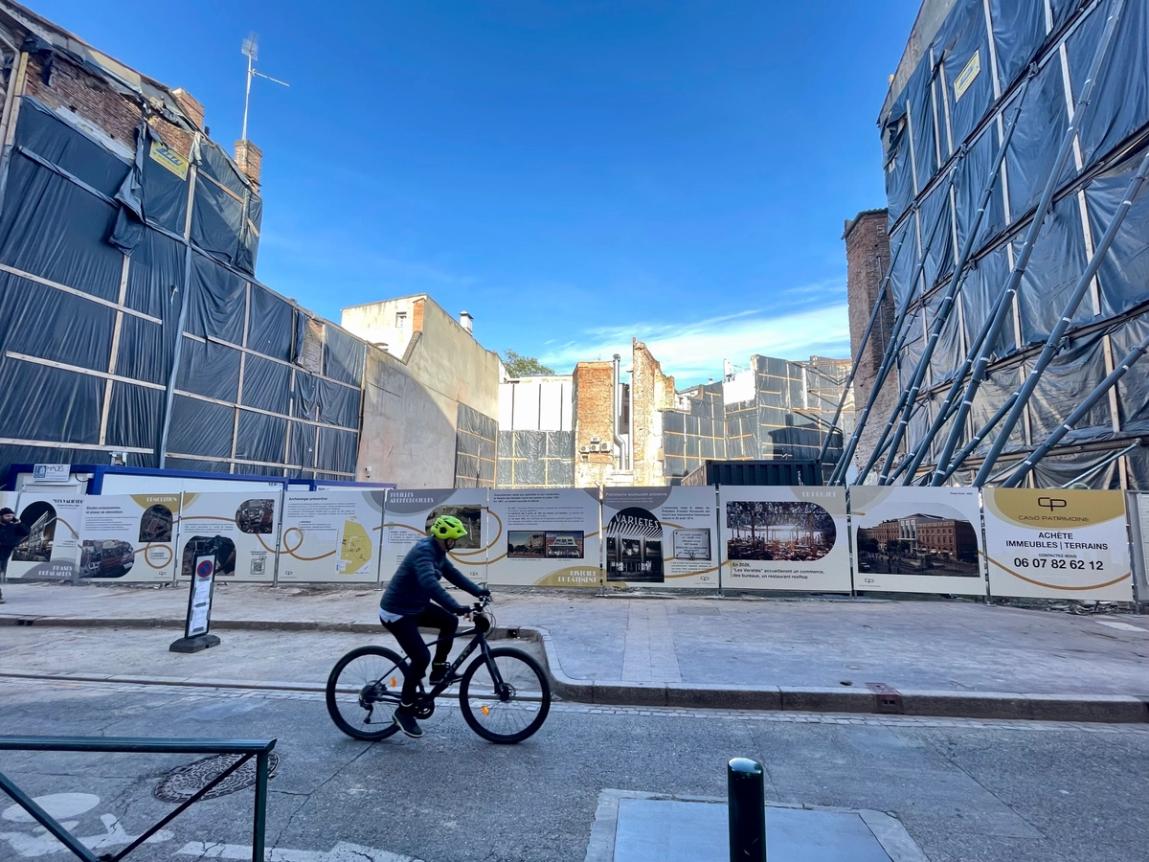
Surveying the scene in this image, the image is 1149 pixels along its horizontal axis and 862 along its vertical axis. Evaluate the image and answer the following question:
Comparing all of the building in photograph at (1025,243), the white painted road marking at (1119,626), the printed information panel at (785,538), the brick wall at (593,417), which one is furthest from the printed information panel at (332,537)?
the brick wall at (593,417)

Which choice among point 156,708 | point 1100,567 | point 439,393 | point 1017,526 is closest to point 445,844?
point 156,708

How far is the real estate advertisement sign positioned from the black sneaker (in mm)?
6962

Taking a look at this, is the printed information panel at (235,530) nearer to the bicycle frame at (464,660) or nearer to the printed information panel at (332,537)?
A: the printed information panel at (332,537)

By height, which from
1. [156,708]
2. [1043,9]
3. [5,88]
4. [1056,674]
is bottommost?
[156,708]

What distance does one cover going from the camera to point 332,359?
77.8ft

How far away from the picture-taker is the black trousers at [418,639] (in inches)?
178

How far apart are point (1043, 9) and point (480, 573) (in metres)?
17.5

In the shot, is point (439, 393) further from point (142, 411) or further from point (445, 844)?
point (445, 844)

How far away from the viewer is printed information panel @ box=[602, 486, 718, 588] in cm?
1084

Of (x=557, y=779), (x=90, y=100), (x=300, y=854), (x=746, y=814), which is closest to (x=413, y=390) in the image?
(x=90, y=100)

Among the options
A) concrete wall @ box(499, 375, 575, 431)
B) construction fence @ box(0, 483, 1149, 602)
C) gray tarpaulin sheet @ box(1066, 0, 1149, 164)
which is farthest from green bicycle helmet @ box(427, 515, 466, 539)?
concrete wall @ box(499, 375, 575, 431)

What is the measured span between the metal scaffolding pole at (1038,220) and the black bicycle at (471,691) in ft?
36.6

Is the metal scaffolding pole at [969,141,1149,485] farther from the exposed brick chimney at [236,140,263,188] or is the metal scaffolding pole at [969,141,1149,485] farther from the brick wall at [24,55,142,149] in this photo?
the exposed brick chimney at [236,140,263,188]

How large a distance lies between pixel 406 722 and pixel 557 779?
4.44 ft
